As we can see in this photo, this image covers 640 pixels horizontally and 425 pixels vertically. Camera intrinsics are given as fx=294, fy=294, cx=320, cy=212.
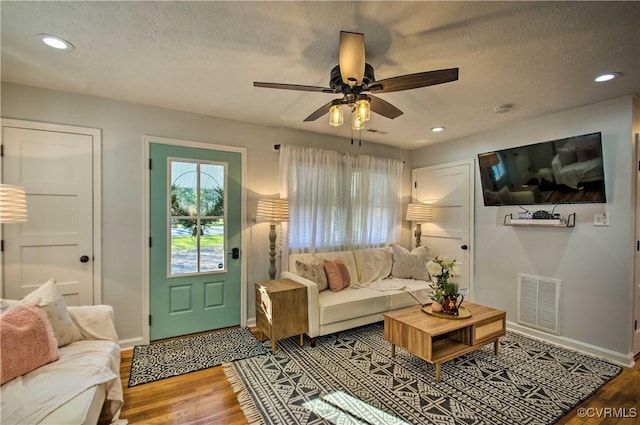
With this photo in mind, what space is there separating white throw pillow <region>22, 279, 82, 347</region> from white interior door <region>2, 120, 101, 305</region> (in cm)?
78

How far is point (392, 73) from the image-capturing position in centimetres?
234

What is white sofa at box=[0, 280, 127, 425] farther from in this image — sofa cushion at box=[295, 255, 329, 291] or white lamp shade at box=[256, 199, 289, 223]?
sofa cushion at box=[295, 255, 329, 291]

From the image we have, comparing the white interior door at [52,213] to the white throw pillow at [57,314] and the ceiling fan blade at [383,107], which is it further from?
the ceiling fan blade at [383,107]

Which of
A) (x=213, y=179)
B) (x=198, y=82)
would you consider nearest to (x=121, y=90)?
(x=198, y=82)

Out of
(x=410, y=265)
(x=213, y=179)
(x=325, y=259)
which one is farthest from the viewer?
(x=410, y=265)

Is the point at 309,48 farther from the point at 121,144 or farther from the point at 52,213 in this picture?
the point at 52,213

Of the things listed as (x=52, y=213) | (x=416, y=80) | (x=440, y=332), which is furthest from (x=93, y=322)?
(x=416, y=80)

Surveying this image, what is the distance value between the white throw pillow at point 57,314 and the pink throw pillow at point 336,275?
232 centimetres

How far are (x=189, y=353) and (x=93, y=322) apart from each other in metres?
0.96

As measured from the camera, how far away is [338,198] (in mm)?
4164

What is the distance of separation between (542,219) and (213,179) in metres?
3.74

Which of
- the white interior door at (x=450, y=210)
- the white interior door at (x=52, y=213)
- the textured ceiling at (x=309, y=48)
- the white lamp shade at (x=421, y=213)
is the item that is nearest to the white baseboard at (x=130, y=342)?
the white interior door at (x=52, y=213)

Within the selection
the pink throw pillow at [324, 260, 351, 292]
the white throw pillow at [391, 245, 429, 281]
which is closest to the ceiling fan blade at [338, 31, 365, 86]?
the pink throw pillow at [324, 260, 351, 292]

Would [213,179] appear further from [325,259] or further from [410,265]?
[410,265]
